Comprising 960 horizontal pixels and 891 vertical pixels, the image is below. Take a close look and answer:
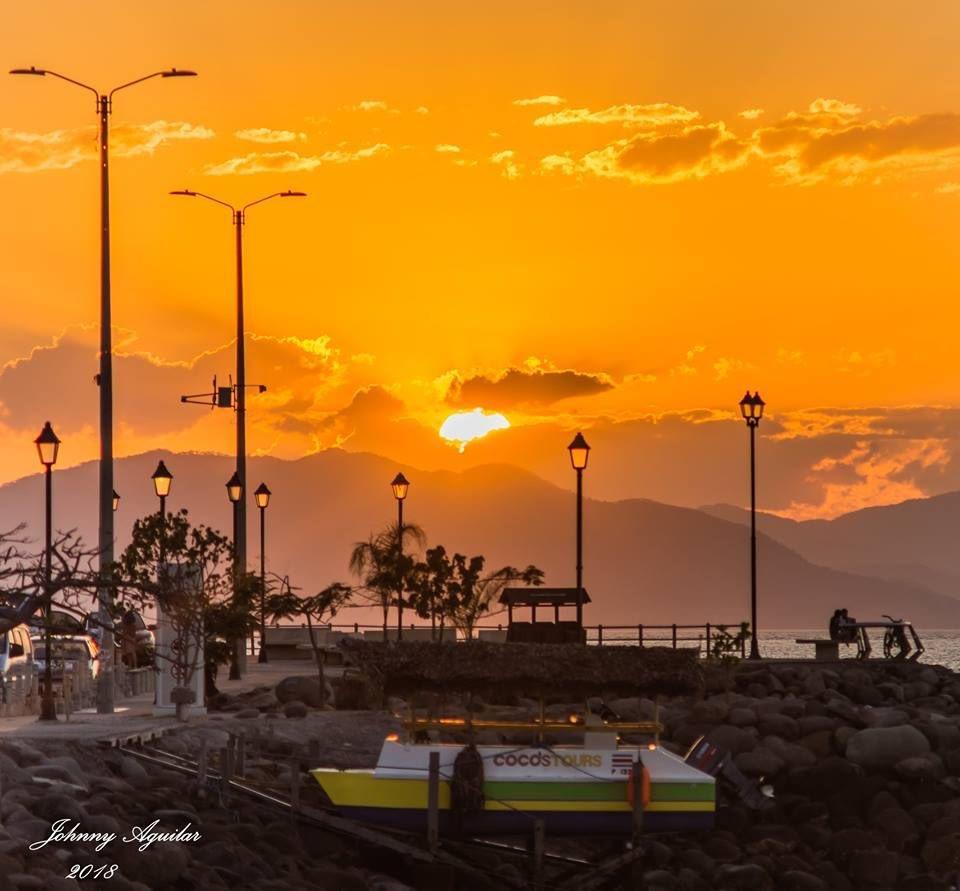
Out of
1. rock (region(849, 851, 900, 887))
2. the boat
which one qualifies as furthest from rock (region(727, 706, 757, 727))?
the boat

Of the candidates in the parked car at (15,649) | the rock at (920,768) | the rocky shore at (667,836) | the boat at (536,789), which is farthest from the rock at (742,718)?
the parked car at (15,649)

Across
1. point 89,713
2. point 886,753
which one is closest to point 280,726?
point 89,713

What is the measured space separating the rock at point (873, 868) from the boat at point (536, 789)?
449 centimetres

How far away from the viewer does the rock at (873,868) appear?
132 ft

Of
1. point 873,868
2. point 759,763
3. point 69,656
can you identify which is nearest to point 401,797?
point 873,868

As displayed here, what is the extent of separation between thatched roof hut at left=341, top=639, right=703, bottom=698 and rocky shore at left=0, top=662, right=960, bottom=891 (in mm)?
2558

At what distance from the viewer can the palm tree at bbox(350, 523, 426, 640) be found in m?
67.8

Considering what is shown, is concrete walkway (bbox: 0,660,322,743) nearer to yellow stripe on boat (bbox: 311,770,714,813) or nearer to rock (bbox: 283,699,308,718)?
rock (bbox: 283,699,308,718)

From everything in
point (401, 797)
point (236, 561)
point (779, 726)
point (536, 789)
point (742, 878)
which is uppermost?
point (236, 561)

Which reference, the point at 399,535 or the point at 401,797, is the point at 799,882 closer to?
the point at 401,797

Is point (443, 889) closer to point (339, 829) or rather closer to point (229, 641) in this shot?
point (339, 829)

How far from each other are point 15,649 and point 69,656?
426 cm

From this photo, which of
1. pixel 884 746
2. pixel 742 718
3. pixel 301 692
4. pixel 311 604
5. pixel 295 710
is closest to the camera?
pixel 884 746

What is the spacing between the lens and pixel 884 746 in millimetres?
48750
